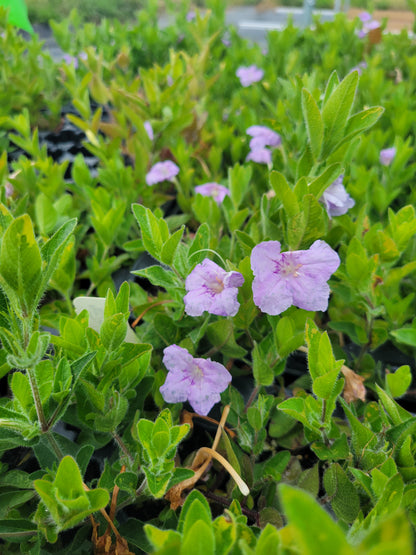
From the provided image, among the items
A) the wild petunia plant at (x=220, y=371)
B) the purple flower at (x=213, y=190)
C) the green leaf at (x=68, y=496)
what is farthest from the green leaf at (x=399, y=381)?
the purple flower at (x=213, y=190)

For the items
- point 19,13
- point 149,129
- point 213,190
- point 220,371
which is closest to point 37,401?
point 220,371

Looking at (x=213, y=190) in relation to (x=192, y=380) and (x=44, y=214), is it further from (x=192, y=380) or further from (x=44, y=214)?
(x=192, y=380)

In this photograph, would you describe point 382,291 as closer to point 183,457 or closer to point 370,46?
point 183,457

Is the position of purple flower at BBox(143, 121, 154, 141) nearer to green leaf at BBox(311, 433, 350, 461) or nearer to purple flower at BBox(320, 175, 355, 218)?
purple flower at BBox(320, 175, 355, 218)

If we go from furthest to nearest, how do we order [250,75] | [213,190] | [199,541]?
[250,75] → [213,190] → [199,541]

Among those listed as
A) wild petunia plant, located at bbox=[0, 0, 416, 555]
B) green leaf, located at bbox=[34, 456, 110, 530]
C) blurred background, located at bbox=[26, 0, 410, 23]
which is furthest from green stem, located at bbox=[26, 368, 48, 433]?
blurred background, located at bbox=[26, 0, 410, 23]

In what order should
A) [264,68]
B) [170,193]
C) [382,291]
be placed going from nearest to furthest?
1. [382,291]
2. [170,193]
3. [264,68]

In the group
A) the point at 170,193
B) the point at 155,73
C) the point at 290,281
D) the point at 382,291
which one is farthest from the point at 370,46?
the point at 290,281
